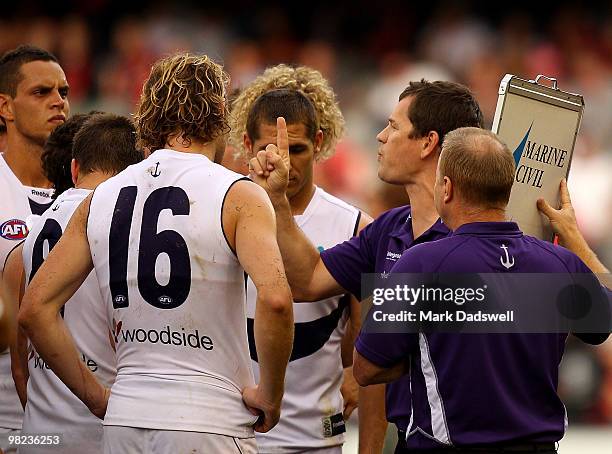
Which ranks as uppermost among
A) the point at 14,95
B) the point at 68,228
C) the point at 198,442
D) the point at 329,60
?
the point at 329,60

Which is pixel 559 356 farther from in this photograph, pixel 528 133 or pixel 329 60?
pixel 329 60

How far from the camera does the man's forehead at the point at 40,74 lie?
6082mm

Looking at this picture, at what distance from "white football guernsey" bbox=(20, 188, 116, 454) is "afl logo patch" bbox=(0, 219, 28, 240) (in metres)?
0.94

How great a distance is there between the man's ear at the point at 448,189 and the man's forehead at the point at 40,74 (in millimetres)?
2943

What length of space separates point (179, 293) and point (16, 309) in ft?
4.69

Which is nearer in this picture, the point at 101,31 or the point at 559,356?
the point at 559,356

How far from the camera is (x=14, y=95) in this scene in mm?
6043

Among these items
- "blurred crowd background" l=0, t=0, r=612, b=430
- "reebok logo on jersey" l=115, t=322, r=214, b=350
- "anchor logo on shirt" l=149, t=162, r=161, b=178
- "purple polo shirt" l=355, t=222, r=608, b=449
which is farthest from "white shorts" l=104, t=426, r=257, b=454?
"blurred crowd background" l=0, t=0, r=612, b=430

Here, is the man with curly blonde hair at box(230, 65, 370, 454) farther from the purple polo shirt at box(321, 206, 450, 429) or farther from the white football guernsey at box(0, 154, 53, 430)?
the white football guernsey at box(0, 154, 53, 430)

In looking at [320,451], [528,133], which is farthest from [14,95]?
[528,133]

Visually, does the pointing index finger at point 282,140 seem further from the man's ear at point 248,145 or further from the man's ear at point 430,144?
the man's ear at point 248,145

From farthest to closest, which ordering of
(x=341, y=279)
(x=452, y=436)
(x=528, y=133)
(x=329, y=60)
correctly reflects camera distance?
(x=329, y=60) < (x=341, y=279) < (x=528, y=133) < (x=452, y=436)

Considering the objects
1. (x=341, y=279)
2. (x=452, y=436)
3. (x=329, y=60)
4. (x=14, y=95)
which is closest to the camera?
(x=452, y=436)

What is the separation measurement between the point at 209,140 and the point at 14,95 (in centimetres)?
229
